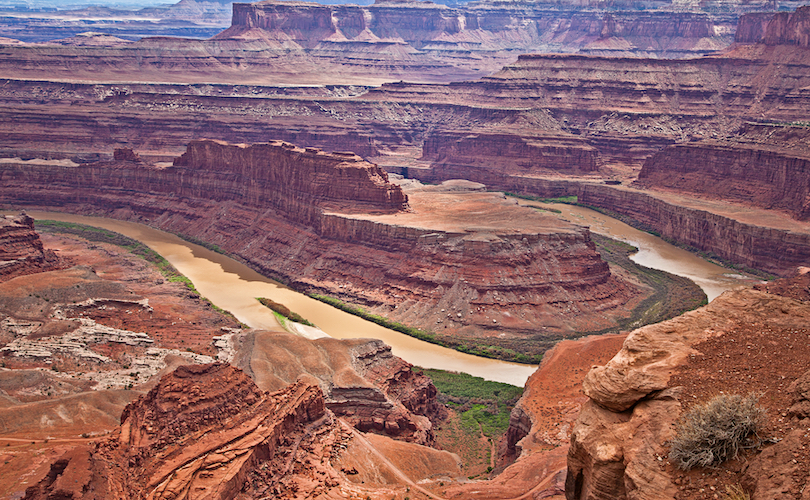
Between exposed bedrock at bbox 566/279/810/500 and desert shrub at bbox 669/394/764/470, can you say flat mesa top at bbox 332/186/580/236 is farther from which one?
desert shrub at bbox 669/394/764/470

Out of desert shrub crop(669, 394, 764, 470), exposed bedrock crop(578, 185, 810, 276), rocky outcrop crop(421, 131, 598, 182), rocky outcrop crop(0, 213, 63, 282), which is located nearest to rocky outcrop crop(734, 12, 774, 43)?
rocky outcrop crop(421, 131, 598, 182)

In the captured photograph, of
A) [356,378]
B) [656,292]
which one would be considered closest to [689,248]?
[656,292]

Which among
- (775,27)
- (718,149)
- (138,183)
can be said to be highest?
(775,27)

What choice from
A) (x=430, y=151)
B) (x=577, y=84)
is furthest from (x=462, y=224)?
(x=577, y=84)

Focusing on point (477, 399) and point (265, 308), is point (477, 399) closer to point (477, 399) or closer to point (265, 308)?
point (477, 399)

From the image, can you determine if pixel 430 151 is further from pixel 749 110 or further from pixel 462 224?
pixel 462 224

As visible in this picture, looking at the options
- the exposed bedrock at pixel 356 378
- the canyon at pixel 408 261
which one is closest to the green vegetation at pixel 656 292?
the canyon at pixel 408 261
